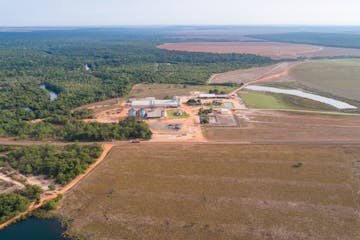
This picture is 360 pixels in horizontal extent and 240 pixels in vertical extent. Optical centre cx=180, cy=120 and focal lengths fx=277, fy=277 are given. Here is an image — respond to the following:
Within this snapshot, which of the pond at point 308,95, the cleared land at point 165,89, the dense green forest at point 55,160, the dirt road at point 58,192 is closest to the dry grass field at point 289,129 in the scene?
the pond at point 308,95

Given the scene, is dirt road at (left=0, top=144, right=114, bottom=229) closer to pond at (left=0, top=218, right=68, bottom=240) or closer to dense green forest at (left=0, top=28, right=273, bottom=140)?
pond at (left=0, top=218, right=68, bottom=240)

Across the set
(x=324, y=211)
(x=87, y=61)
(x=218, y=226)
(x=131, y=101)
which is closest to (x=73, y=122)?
(x=131, y=101)

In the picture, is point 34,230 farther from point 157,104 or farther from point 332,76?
point 332,76

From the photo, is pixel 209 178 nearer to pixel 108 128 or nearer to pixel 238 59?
pixel 108 128

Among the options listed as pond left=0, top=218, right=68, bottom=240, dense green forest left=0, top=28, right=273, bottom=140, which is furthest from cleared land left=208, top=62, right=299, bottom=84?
pond left=0, top=218, right=68, bottom=240

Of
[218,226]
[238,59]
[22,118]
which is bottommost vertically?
[218,226]

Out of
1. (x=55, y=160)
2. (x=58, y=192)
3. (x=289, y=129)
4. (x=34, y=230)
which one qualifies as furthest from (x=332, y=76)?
(x=34, y=230)

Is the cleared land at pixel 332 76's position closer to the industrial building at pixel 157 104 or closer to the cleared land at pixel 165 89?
the cleared land at pixel 165 89
